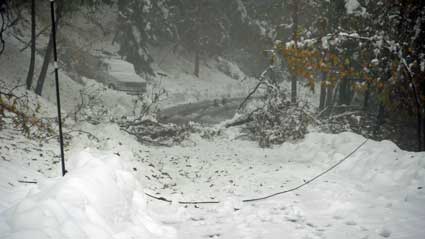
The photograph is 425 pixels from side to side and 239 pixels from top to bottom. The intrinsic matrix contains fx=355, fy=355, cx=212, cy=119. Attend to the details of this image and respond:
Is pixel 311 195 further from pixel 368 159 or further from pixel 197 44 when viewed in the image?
pixel 197 44

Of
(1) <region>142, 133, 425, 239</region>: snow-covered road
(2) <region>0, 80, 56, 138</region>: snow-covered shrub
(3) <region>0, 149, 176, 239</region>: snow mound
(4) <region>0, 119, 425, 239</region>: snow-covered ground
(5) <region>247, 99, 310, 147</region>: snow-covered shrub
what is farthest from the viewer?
(5) <region>247, 99, 310, 147</region>: snow-covered shrub

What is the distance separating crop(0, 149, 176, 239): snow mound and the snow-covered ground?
13 mm

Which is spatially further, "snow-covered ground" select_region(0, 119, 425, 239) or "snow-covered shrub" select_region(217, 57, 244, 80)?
"snow-covered shrub" select_region(217, 57, 244, 80)

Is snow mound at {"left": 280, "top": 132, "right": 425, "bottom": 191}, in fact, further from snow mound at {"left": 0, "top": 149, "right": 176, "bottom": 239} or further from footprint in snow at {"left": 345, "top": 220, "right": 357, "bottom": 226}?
snow mound at {"left": 0, "top": 149, "right": 176, "bottom": 239}

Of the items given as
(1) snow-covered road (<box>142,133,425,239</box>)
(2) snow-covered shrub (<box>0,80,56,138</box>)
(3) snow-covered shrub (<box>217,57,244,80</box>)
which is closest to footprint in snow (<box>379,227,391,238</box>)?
(1) snow-covered road (<box>142,133,425,239</box>)

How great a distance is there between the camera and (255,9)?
35625 mm

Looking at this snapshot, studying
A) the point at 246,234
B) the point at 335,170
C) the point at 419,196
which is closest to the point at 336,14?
the point at 335,170

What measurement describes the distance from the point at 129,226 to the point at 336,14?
16260 millimetres

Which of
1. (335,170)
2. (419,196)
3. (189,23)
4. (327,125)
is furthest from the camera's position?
(189,23)

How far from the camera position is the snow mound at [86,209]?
369 centimetres

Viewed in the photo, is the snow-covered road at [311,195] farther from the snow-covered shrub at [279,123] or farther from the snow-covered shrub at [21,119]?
the snow-covered shrub at [21,119]

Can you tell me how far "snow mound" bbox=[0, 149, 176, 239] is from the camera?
12.1ft

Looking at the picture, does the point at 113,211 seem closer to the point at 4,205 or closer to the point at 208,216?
the point at 4,205

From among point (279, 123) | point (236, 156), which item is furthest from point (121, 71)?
point (236, 156)
